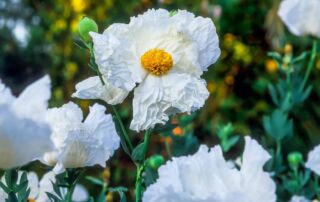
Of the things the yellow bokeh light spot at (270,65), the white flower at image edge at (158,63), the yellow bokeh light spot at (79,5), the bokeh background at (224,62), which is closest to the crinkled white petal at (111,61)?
the white flower at image edge at (158,63)

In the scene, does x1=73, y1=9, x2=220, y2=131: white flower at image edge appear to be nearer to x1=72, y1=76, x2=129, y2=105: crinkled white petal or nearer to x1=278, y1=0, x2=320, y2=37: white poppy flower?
x1=72, y1=76, x2=129, y2=105: crinkled white petal

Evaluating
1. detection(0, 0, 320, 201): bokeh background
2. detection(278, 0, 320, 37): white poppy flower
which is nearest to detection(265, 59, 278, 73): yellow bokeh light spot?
detection(0, 0, 320, 201): bokeh background

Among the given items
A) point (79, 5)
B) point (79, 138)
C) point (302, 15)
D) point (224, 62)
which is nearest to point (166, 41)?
point (79, 138)

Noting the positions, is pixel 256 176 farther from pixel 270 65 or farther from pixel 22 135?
pixel 270 65

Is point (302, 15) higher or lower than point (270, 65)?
lower

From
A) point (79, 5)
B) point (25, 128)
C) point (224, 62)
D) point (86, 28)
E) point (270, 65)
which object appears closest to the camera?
point (25, 128)
